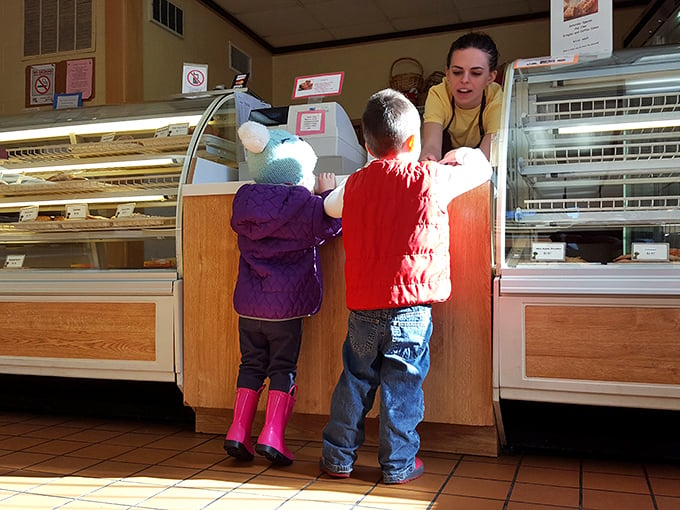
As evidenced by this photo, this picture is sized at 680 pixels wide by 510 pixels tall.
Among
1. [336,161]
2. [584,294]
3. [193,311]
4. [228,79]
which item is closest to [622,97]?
[584,294]

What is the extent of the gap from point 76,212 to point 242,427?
1.45 metres

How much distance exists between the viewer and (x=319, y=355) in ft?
8.55

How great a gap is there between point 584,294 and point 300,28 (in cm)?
554

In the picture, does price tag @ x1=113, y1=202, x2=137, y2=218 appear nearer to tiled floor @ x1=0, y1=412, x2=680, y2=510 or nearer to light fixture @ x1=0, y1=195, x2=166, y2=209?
light fixture @ x1=0, y1=195, x2=166, y2=209

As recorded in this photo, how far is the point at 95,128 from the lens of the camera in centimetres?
331

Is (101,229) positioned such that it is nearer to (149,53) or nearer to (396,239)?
(396,239)

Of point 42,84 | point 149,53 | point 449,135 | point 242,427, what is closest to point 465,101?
point 449,135

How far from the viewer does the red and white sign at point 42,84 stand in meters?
5.44

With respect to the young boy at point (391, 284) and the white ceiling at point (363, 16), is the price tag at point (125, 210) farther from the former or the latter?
the white ceiling at point (363, 16)

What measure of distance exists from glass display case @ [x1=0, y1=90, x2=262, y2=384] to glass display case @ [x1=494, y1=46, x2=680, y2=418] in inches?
54.7

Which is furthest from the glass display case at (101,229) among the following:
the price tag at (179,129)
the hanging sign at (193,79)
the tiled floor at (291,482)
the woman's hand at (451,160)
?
the woman's hand at (451,160)

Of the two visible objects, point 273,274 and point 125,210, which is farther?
point 125,210

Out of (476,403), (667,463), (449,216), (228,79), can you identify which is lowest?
(667,463)

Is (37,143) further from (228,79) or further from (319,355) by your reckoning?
(228,79)
